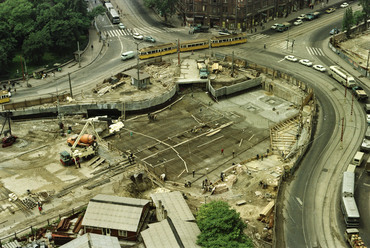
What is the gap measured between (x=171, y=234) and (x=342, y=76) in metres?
→ 74.8

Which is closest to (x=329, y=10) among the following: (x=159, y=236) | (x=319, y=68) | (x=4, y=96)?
(x=319, y=68)

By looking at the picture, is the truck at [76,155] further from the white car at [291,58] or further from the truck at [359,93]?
the white car at [291,58]

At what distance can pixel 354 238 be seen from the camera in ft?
234

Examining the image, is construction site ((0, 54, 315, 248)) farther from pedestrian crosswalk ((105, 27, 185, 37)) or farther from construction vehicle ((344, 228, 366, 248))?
pedestrian crosswalk ((105, 27, 185, 37))

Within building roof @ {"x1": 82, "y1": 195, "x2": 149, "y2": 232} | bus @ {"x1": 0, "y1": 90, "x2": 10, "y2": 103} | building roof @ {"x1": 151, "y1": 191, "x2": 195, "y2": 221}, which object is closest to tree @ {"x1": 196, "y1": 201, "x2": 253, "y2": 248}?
building roof @ {"x1": 151, "y1": 191, "x2": 195, "y2": 221}

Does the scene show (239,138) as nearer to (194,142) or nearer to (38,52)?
(194,142)

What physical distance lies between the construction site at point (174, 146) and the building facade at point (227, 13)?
29900mm

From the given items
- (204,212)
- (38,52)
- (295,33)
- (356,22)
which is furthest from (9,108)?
(356,22)

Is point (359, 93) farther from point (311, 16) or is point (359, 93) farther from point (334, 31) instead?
point (311, 16)

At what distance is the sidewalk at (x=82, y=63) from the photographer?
423 feet

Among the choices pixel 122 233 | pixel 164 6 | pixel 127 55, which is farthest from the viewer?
pixel 164 6

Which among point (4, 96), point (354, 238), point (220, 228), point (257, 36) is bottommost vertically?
point (354, 238)

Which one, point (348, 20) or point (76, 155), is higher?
point (348, 20)

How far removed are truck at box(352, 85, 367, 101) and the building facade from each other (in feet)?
176
